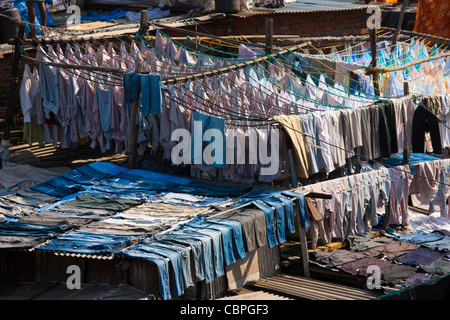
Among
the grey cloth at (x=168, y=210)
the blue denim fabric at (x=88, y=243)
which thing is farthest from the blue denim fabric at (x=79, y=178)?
the blue denim fabric at (x=88, y=243)

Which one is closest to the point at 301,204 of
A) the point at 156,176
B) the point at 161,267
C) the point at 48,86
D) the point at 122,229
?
the point at 156,176

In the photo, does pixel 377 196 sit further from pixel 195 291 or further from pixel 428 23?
pixel 428 23

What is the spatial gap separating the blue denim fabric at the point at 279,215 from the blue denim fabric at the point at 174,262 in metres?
2.30

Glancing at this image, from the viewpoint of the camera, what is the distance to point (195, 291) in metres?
11.6

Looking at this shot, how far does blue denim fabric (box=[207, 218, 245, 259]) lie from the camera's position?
11.6 m

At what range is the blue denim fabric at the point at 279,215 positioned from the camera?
12329 mm

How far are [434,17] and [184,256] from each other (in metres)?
17.2

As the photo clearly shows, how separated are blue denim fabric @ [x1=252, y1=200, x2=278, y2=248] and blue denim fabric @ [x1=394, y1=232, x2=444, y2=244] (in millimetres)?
3389

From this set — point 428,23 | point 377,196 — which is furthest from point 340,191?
point 428,23

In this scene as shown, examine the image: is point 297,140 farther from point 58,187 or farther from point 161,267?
point 58,187

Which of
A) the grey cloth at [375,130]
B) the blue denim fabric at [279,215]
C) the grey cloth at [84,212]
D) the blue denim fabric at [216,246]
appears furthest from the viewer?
the grey cloth at [375,130]

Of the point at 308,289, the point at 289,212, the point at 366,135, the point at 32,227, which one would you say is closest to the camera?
the point at 32,227

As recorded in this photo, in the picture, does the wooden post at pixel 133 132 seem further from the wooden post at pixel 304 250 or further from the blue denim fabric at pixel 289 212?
the wooden post at pixel 304 250

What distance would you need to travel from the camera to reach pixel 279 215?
1234cm
